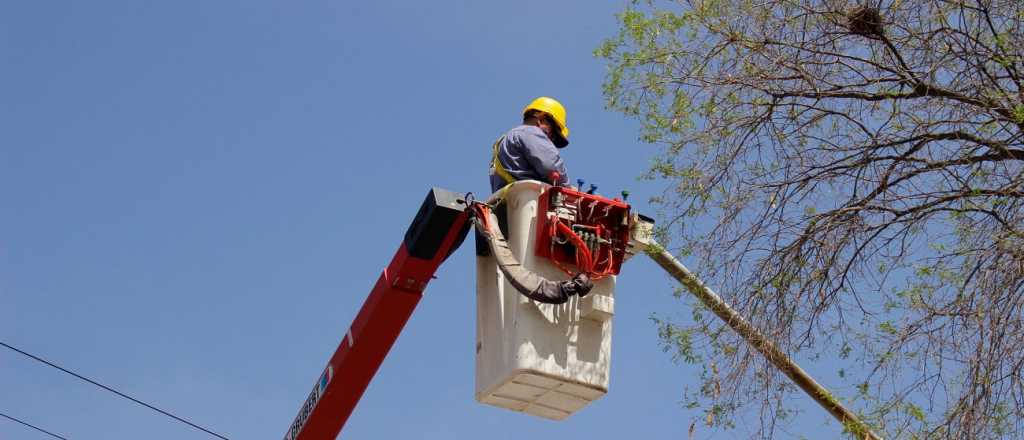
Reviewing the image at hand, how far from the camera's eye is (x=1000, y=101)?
10.1m

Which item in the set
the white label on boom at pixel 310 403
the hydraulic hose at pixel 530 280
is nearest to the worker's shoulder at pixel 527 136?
the hydraulic hose at pixel 530 280

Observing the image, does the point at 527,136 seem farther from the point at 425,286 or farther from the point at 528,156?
the point at 425,286

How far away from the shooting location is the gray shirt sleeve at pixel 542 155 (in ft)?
33.2

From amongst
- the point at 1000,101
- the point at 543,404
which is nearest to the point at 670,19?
the point at 1000,101

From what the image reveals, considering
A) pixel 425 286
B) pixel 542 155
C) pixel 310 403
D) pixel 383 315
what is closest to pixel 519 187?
pixel 542 155

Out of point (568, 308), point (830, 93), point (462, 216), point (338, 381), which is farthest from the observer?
point (338, 381)

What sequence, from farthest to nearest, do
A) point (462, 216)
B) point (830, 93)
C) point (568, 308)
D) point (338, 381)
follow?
point (338, 381) → point (830, 93) → point (462, 216) → point (568, 308)

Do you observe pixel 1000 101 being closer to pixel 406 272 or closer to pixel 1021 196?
pixel 1021 196

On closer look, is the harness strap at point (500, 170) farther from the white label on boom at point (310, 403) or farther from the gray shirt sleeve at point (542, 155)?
the white label on boom at point (310, 403)

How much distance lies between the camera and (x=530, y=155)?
1020cm

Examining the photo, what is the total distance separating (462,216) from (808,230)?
230 cm

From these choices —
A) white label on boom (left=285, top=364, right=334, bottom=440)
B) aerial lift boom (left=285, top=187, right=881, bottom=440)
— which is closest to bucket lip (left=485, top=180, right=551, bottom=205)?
aerial lift boom (left=285, top=187, right=881, bottom=440)

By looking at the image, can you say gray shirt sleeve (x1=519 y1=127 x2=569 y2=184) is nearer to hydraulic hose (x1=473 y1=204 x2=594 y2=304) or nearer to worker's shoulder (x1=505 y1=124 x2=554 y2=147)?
worker's shoulder (x1=505 y1=124 x2=554 y2=147)

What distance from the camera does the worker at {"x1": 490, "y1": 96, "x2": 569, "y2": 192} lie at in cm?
1014
